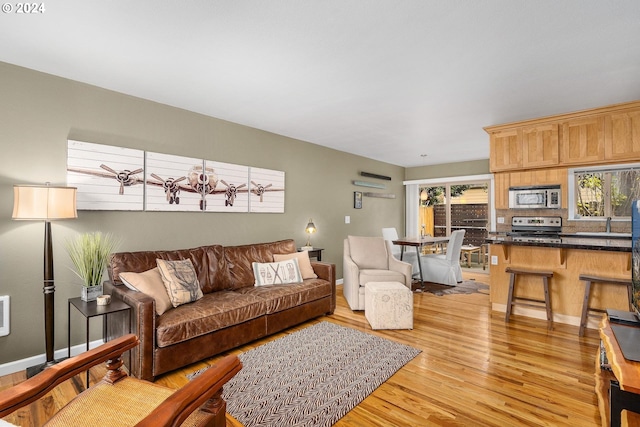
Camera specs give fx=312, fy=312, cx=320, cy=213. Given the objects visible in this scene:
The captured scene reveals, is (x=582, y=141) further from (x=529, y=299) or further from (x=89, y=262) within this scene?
(x=89, y=262)

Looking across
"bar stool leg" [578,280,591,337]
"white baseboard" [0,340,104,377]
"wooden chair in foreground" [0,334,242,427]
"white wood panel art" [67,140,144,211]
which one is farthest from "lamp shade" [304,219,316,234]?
"wooden chair in foreground" [0,334,242,427]

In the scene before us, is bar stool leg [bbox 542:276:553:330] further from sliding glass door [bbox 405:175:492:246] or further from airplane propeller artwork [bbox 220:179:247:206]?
airplane propeller artwork [bbox 220:179:247:206]

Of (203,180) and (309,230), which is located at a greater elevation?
(203,180)

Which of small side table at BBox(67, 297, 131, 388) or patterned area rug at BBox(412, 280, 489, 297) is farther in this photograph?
patterned area rug at BBox(412, 280, 489, 297)

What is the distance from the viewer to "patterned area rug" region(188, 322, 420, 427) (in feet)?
6.46

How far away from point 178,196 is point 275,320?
1773mm

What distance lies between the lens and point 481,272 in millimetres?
6613

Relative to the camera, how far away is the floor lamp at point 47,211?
229 cm

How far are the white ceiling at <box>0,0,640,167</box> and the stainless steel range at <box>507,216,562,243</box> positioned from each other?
4.77ft

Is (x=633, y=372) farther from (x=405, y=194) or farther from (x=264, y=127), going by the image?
(x=405, y=194)

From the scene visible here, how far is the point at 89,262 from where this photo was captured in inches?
102

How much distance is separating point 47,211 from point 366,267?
3.48m

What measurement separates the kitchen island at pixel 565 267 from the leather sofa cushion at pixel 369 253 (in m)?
1.39

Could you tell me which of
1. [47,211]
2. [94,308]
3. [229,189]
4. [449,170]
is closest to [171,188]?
[229,189]
